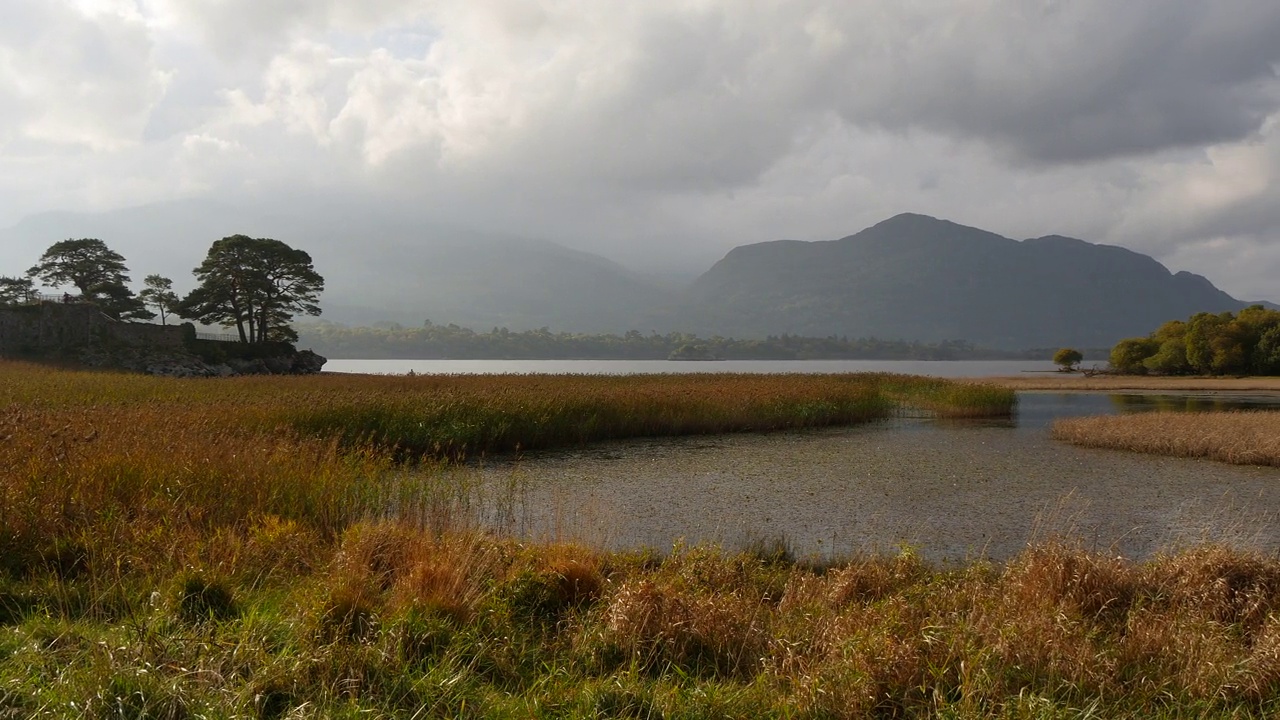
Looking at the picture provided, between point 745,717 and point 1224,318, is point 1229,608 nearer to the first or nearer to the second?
point 745,717

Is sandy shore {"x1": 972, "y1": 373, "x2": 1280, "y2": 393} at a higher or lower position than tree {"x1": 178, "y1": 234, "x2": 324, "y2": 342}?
lower

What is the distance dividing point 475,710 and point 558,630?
1.72 metres

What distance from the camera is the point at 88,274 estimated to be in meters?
63.0

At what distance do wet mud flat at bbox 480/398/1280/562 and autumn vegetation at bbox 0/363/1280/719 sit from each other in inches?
68.5

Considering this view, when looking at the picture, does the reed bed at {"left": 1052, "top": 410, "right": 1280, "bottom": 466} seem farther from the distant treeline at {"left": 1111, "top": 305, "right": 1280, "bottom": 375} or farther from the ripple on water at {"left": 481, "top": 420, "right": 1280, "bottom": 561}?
the distant treeline at {"left": 1111, "top": 305, "right": 1280, "bottom": 375}

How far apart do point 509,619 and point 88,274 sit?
73.7 meters

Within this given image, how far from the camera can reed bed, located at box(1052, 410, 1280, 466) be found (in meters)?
21.6

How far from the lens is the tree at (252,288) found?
5856 cm

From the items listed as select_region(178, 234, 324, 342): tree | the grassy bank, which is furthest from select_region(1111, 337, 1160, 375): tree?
the grassy bank

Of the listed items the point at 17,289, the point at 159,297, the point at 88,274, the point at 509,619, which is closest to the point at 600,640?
the point at 509,619

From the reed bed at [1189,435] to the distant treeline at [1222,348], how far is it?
2316 inches

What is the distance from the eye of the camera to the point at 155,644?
513 cm

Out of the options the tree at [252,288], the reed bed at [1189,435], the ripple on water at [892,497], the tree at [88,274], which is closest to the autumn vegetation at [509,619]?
the ripple on water at [892,497]

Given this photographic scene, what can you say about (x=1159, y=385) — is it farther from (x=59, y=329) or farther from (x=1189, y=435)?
(x=59, y=329)
